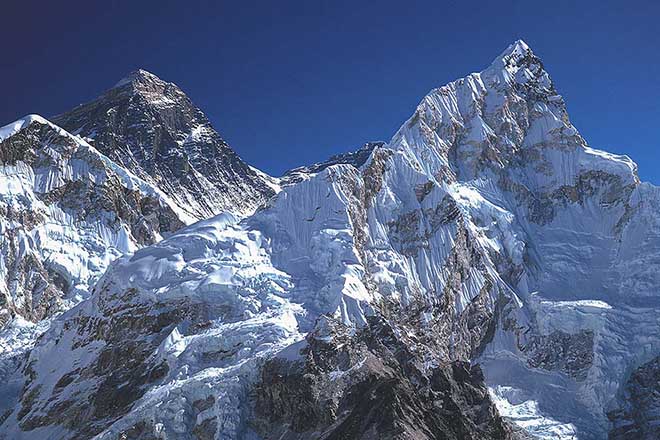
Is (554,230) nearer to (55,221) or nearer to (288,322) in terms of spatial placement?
(288,322)

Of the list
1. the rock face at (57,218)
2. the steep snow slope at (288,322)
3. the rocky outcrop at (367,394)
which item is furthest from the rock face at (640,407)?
the rock face at (57,218)

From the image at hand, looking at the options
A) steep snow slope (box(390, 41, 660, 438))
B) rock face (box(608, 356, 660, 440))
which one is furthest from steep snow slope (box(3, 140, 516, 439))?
rock face (box(608, 356, 660, 440))

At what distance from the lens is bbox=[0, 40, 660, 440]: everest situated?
321ft

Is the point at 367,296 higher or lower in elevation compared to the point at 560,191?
lower

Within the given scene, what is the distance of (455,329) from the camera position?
139 metres

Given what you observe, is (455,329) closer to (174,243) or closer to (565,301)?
(565,301)

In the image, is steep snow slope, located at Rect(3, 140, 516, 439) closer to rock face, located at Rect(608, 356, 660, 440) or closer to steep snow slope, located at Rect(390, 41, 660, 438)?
steep snow slope, located at Rect(390, 41, 660, 438)

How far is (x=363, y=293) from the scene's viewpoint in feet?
390

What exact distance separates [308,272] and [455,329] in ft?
95.3

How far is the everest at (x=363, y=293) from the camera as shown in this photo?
3853 inches

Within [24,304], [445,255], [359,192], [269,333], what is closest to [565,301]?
[445,255]

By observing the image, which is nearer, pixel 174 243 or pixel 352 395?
pixel 352 395

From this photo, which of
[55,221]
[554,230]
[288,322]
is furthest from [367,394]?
[55,221]

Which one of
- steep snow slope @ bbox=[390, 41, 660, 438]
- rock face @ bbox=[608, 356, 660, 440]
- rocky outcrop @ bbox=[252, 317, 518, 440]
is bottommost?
rocky outcrop @ bbox=[252, 317, 518, 440]
